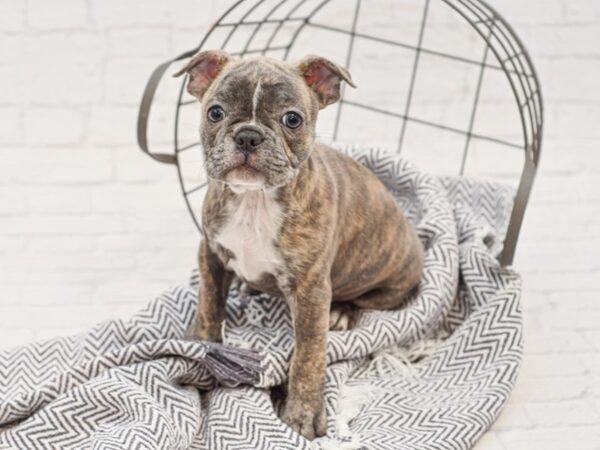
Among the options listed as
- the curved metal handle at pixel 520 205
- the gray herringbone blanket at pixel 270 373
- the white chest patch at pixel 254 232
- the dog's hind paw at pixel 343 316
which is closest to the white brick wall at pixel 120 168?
the gray herringbone blanket at pixel 270 373

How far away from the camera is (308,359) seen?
2850 mm

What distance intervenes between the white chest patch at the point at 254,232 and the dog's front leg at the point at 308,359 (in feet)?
0.42

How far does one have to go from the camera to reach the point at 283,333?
321 cm

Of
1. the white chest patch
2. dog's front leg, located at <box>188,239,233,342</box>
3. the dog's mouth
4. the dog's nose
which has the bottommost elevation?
dog's front leg, located at <box>188,239,233,342</box>

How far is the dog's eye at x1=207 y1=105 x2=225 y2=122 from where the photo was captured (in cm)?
262

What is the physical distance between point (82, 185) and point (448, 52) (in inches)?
69.8

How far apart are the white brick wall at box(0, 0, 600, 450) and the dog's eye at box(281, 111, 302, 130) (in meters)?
1.26

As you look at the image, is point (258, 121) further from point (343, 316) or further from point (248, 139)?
point (343, 316)

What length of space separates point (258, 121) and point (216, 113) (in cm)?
13

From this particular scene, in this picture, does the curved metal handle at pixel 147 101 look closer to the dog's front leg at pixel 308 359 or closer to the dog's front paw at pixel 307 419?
the dog's front leg at pixel 308 359

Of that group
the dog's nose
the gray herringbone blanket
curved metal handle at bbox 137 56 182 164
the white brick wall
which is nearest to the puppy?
the dog's nose

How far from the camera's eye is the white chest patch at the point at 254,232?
2.79 m

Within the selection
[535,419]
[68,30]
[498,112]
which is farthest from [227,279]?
[498,112]

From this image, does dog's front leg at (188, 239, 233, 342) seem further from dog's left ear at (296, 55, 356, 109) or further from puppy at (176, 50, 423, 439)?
dog's left ear at (296, 55, 356, 109)
